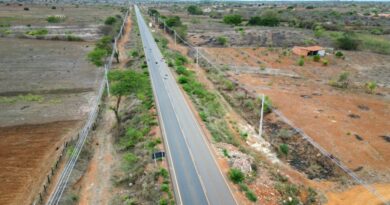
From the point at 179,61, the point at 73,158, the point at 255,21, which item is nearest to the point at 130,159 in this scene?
the point at 73,158

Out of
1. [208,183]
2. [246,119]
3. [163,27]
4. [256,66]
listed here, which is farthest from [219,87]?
[163,27]

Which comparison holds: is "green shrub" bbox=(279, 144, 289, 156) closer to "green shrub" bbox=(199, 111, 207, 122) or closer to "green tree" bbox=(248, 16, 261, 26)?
"green shrub" bbox=(199, 111, 207, 122)

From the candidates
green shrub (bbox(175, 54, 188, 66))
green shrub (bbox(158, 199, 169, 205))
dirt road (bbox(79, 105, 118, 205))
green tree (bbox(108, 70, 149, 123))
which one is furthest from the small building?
green shrub (bbox(158, 199, 169, 205))

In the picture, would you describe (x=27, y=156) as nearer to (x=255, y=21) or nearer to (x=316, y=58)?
(x=316, y=58)

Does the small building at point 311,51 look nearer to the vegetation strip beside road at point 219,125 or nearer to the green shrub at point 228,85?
the vegetation strip beside road at point 219,125

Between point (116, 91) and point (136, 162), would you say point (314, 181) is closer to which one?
point (136, 162)

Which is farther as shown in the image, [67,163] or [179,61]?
[179,61]
